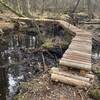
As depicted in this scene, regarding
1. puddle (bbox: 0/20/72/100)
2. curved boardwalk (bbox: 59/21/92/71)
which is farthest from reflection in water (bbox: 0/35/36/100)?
curved boardwalk (bbox: 59/21/92/71)

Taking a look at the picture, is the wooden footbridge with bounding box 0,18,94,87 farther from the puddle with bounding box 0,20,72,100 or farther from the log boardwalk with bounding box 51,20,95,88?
the puddle with bounding box 0,20,72,100

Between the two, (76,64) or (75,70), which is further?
(75,70)

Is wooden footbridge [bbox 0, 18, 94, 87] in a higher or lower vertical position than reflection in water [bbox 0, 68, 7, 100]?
higher

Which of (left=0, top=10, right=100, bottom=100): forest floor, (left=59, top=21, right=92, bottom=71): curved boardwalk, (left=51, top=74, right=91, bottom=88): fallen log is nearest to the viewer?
(left=0, top=10, right=100, bottom=100): forest floor

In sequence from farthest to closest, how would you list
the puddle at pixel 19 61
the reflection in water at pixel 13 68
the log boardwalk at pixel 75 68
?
the puddle at pixel 19 61 → the reflection in water at pixel 13 68 → the log boardwalk at pixel 75 68

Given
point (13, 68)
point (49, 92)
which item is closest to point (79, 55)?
point (49, 92)

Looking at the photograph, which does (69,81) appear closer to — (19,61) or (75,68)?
(75,68)

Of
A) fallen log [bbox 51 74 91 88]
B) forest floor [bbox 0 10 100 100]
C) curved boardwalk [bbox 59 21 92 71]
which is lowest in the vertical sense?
forest floor [bbox 0 10 100 100]

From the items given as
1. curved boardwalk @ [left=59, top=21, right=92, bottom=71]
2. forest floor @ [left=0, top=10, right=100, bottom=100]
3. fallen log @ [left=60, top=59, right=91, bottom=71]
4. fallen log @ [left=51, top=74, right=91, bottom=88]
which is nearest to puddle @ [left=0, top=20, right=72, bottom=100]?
forest floor @ [left=0, top=10, right=100, bottom=100]

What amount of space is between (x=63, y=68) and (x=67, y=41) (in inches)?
210

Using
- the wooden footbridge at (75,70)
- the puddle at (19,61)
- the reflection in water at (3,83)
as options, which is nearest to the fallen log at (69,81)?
the wooden footbridge at (75,70)

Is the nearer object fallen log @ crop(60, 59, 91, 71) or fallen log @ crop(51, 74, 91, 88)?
fallen log @ crop(51, 74, 91, 88)

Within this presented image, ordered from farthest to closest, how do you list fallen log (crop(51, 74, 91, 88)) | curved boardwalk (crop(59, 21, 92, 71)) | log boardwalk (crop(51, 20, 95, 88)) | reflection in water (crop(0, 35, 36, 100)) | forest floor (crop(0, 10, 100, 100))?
reflection in water (crop(0, 35, 36, 100)) → curved boardwalk (crop(59, 21, 92, 71)) → log boardwalk (crop(51, 20, 95, 88)) → fallen log (crop(51, 74, 91, 88)) → forest floor (crop(0, 10, 100, 100))

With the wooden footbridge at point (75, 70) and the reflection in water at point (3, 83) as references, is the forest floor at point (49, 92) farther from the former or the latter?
the reflection in water at point (3, 83)
